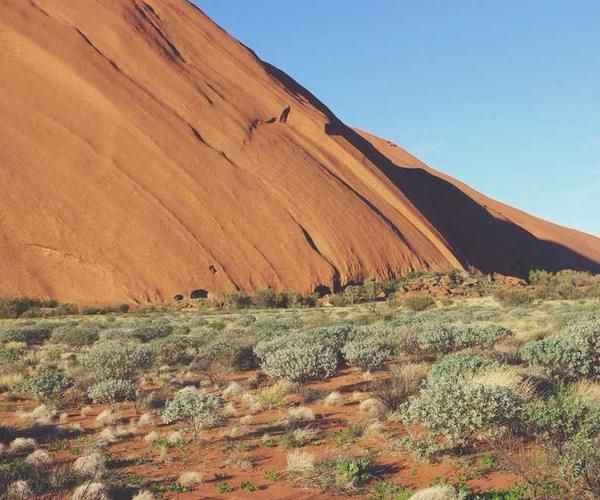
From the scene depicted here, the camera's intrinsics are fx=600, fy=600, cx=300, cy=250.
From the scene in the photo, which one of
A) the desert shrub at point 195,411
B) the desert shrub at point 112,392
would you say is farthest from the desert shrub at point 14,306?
the desert shrub at point 195,411

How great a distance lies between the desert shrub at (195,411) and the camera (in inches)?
275

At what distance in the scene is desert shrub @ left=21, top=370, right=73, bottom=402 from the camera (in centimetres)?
903

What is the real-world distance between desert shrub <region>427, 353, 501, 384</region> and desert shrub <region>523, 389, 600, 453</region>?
5.57 ft

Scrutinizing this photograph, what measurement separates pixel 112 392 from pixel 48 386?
116 cm

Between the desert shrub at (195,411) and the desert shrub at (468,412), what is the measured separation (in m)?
2.48

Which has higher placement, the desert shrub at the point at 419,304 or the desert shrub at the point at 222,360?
the desert shrub at the point at 419,304

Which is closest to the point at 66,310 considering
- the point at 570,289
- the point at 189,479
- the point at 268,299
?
the point at 268,299

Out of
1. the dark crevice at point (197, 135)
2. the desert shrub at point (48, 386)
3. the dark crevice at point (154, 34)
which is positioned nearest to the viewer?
the desert shrub at point (48, 386)

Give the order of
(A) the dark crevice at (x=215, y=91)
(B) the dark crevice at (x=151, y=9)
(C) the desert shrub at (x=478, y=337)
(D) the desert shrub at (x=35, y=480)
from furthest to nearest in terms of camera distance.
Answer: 1. (B) the dark crevice at (x=151, y=9)
2. (A) the dark crevice at (x=215, y=91)
3. (C) the desert shrub at (x=478, y=337)
4. (D) the desert shrub at (x=35, y=480)

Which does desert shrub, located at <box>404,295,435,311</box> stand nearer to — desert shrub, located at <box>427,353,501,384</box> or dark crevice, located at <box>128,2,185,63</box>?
desert shrub, located at <box>427,353,501,384</box>

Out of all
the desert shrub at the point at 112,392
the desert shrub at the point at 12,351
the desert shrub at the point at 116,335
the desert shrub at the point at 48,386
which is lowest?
the desert shrub at the point at 12,351

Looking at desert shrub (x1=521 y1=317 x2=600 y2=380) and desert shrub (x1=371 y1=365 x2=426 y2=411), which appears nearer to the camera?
desert shrub (x1=371 y1=365 x2=426 y2=411)

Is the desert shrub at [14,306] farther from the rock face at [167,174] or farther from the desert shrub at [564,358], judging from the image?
the desert shrub at [564,358]

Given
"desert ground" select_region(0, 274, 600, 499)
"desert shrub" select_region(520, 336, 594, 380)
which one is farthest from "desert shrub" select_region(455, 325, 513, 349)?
"desert shrub" select_region(520, 336, 594, 380)
